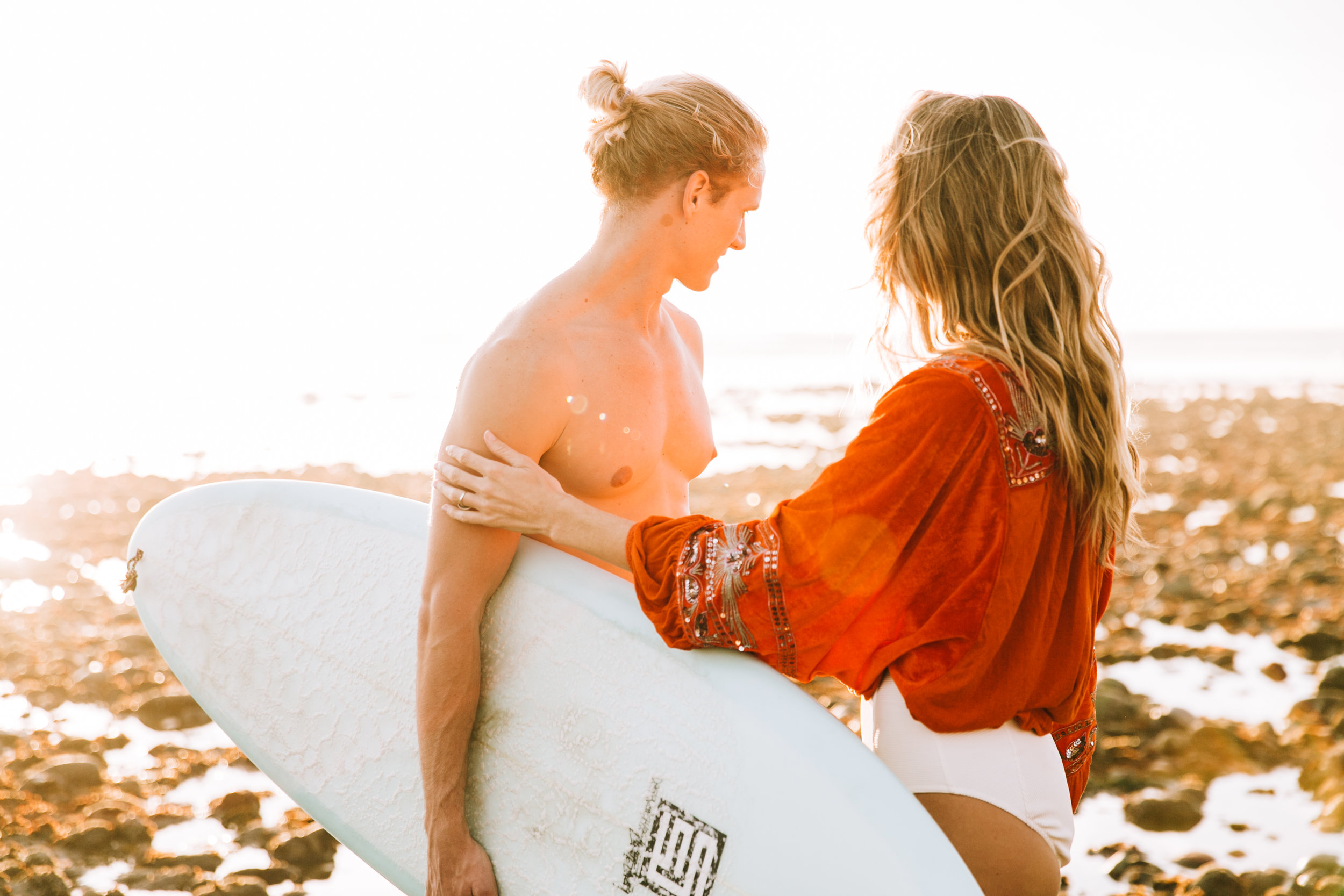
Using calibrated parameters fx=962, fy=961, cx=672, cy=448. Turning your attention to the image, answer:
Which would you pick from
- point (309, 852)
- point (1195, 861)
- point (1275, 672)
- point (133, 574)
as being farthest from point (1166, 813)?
point (133, 574)

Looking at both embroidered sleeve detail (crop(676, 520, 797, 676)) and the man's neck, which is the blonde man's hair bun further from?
embroidered sleeve detail (crop(676, 520, 797, 676))

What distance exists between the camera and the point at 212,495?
2.98 m

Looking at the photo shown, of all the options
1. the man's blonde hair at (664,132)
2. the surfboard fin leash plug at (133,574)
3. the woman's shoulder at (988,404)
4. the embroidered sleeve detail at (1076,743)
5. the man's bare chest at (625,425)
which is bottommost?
the surfboard fin leash plug at (133,574)

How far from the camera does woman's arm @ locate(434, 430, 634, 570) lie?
173cm

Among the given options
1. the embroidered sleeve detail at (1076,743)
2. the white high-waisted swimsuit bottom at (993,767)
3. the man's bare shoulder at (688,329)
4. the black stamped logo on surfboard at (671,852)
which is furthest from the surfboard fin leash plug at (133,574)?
the embroidered sleeve detail at (1076,743)

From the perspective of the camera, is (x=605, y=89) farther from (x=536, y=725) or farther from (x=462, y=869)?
(x=462, y=869)

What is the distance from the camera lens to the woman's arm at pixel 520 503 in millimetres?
1728

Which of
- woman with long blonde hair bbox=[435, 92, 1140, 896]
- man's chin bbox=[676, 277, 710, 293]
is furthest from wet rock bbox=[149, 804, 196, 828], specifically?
man's chin bbox=[676, 277, 710, 293]

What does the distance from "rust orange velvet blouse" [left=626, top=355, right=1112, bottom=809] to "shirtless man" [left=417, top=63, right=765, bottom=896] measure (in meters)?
0.45

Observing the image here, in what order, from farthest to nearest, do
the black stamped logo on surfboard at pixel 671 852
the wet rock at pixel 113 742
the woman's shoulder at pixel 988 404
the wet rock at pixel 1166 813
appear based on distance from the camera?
the wet rock at pixel 113 742 → the wet rock at pixel 1166 813 → the black stamped logo on surfboard at pixel 671 852 → the woman's shoulder at pixel 988 404

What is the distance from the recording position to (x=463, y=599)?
199 centimetres

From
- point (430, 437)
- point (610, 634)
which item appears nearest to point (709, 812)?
point (610, 634)

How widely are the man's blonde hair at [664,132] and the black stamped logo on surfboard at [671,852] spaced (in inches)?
48.5

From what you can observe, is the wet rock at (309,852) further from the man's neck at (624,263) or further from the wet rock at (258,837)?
the man's neck at (624,263)
